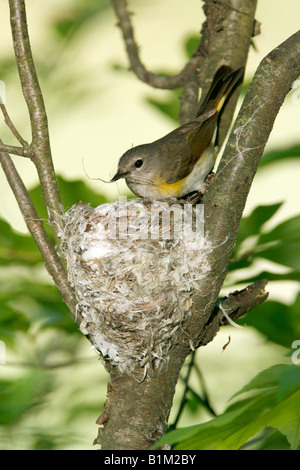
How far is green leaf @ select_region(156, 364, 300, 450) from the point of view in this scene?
4.10 feet

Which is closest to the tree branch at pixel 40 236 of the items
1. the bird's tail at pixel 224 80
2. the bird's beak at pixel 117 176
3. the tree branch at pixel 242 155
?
the tree branch at pixel 242 155

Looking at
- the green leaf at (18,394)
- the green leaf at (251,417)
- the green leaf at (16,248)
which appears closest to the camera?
the green leaf at (251,417)

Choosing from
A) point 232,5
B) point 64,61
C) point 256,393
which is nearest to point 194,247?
point 256,393

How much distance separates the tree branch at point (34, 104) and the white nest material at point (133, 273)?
0.42 m

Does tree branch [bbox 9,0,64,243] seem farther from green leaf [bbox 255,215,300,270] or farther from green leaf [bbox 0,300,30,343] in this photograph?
green leaf [bbox 255,215,300,270]

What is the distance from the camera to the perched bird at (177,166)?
379 cm

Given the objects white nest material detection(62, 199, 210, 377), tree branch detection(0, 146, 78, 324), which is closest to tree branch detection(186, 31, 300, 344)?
white nest material detection(62, 199, 210, 377)

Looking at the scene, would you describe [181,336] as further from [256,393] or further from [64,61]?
[64,61]

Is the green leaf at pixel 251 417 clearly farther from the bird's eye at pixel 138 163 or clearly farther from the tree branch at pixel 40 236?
the bird's eye at pixel 138 163

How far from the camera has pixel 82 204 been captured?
3.17m

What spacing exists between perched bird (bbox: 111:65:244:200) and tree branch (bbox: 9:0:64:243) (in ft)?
4.09

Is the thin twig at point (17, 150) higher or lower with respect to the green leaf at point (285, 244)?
higher

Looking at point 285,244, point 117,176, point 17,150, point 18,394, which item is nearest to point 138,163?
point 117,176

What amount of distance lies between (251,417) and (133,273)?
158cm
